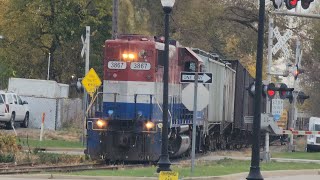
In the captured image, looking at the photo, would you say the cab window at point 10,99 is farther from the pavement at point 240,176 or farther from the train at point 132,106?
the pavement at point 240,176

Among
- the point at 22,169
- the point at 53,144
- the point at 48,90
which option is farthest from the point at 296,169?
the point at 48,90

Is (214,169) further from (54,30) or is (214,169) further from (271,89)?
(54,30)

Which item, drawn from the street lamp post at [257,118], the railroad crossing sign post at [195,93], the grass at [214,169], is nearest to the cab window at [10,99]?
the grass at [214,169]

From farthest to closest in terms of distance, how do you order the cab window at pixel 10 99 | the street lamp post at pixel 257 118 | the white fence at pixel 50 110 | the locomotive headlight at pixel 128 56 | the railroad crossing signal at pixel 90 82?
the white fence at pixel 50 110 → the cab window at pixel 10 99 → the railroad crossing signal at pixel 90 82 → the locomotive headlight at pixel 128 56 → the street lamp post at pixel 257 118

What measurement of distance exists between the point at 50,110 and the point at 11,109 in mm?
4792

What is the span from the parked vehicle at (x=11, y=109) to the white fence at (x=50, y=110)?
7.47 feet

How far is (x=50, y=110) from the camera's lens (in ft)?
168

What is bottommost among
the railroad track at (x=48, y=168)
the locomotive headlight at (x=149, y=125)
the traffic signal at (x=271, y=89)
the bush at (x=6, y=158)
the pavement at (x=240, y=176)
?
the pavement at (x=240, y=176)

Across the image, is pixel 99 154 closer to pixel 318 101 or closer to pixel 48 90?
pixel 48 90

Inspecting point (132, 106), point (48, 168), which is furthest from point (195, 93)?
point (132, 106)

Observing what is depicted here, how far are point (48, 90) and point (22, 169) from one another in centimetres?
2581

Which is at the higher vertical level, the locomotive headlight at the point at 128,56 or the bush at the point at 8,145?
the locomotive headlight at the point at 128,56

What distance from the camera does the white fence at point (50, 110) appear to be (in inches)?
2007

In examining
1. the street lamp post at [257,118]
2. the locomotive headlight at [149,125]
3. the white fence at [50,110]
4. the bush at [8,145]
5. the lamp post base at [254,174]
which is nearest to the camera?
the lamp post base at [254,174]
